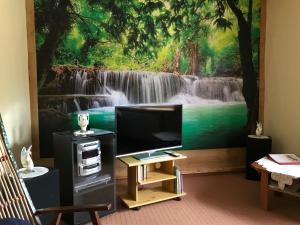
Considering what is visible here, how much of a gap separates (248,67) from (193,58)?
81cm

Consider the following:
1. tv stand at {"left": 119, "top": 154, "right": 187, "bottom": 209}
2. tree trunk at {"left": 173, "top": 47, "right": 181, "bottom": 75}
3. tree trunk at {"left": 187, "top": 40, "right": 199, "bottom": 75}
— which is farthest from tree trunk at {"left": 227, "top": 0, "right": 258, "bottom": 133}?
tv stand at {"left": 119, "top": 154, "right": 187, "bottom": 209}

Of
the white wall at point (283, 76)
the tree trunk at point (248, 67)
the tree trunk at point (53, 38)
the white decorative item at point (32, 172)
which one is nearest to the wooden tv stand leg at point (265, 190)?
the white wall at point (283, 76)

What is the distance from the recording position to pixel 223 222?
2.91m

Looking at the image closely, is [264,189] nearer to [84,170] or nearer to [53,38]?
[84,170]

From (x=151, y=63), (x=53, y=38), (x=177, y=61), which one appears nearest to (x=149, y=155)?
(x=151, y=63)

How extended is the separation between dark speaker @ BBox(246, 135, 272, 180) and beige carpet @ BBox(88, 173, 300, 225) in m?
0.19

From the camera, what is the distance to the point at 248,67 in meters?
4.26

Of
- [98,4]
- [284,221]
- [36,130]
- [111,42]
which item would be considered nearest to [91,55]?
[111,42]

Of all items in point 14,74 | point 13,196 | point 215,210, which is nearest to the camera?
point 13,196

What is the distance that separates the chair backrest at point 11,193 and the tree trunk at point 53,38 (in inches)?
56.8

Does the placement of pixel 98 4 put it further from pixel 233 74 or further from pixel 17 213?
pixel 17 213

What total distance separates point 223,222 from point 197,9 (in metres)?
2.61

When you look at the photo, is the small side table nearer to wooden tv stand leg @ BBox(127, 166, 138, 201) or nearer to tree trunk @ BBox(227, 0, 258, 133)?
wooden tv stand leg @ BBox(127, 166, 138, 201)

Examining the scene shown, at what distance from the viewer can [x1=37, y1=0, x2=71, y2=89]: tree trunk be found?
3.53 m
